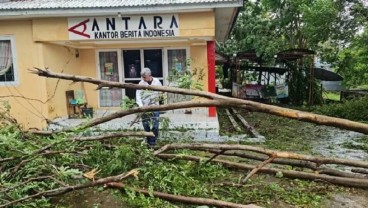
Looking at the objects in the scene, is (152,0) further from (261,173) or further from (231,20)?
(261,173)

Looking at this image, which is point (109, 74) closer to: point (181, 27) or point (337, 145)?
point (181, 27)

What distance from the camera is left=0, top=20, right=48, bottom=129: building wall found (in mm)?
9633

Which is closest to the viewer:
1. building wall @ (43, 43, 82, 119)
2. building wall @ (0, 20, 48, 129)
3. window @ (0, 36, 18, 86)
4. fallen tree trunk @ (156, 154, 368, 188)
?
fallen tree trunk @ (156, 154, 368, 188)

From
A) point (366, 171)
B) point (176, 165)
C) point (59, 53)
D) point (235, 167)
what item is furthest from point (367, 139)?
point (59, 53)

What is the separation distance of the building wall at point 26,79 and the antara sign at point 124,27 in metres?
1.21

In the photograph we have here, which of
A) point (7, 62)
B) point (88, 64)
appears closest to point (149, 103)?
point (7, 62)

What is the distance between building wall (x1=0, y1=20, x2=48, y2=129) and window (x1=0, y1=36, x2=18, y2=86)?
117 millimetres

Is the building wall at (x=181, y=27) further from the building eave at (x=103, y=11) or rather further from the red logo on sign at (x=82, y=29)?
the building eave at (x=103, y=11)

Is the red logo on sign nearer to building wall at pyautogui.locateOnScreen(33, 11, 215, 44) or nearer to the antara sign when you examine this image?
the antara sign

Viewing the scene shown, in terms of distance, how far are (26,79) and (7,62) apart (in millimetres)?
706

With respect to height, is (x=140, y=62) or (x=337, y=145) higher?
(x=140, y=62)

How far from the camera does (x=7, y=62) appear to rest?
9.88 metres

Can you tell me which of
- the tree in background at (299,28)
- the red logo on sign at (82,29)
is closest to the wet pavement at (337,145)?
the tree in background at (299,28)

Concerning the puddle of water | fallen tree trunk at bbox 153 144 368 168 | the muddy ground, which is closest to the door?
the muddy ground
